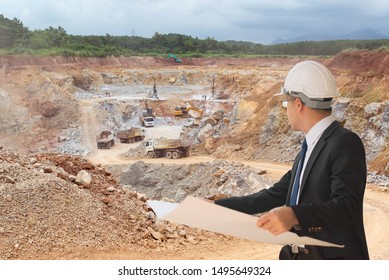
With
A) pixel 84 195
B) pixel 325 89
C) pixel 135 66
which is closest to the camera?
pixel 325 89

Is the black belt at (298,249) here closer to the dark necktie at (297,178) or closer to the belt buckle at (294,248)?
the belt buckle at (294,248)

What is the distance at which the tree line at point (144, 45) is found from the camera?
15.8ft

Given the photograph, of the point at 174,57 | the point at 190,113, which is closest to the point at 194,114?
the point at 190,113

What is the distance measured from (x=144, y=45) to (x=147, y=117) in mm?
679

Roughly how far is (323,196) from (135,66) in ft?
12.8

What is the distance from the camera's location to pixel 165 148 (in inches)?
204

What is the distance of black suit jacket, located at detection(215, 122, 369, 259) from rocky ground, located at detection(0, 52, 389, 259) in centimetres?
268

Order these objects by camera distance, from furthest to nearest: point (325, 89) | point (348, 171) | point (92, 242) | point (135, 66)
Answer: point (135, 66)
point (92, 242)
point (325, 89)
point (348, 171)

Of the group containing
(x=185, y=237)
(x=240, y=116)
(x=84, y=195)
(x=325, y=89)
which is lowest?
(x=185, y=237)

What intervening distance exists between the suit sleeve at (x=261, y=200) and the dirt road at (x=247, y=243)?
2.12 metres

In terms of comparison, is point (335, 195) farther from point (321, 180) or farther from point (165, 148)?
point (165, 148)
